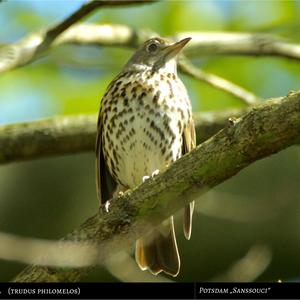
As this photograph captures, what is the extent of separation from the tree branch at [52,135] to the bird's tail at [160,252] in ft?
2.84

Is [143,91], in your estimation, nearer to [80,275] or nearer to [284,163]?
[284,163]

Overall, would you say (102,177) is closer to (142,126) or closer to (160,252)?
(142,126)

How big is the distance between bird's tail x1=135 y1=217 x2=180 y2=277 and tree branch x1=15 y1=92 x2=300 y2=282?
4.25ft

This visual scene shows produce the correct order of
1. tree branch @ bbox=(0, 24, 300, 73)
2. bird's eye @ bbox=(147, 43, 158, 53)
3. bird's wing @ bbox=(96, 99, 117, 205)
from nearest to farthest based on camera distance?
bird's wing @ bbox=(96, 99, 117, 205)
tree branch @ bbox=(0, 24, 300, 73)
bird's eye @ bbox=(147, 43, 158, 53)

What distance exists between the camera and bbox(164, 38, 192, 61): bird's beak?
6832 mm

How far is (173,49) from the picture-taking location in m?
7.06

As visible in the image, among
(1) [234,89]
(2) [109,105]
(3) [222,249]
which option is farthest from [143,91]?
(3) [222,249]

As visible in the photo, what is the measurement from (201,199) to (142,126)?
711mm

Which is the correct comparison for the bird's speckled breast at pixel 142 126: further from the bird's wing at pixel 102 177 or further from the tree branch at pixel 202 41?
the tree branch at pixel 202 41

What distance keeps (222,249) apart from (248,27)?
3210 millimetres

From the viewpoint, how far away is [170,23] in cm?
867

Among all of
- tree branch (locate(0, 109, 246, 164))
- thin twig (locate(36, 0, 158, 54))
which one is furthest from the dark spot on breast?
thin twig (locate(36, 0, 158, 54))

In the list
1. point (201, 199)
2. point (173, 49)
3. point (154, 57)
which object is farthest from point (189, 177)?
point (154, 57)

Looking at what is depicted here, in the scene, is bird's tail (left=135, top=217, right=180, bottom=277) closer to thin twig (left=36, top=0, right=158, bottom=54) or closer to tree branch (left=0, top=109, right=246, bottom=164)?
tree branch (left=0, top=109, right=246, bottom=164)
